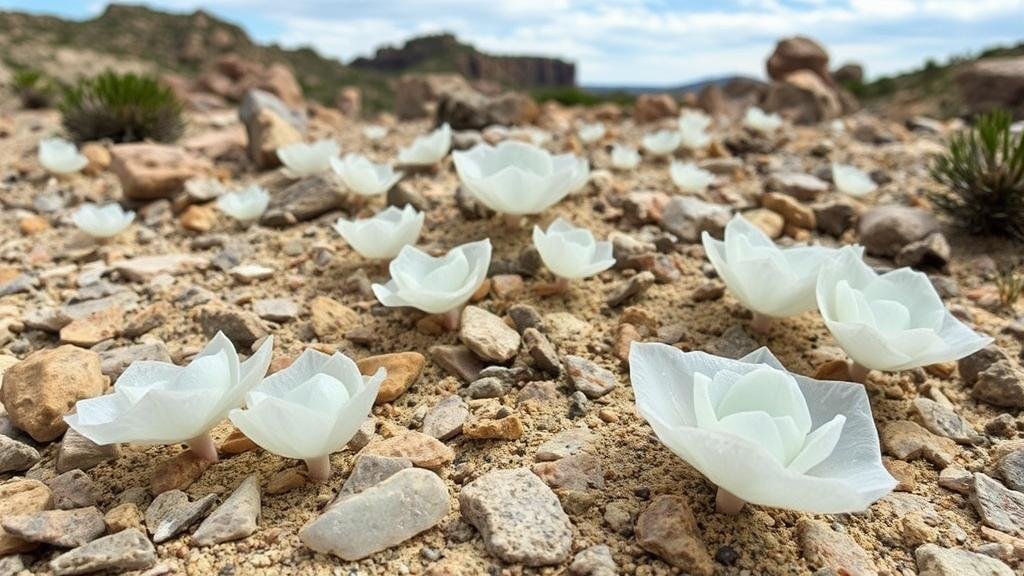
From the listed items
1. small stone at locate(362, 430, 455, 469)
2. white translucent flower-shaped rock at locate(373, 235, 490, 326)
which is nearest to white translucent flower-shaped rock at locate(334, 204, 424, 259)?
white translucent flower-shaped rock at locate(373, 235, 490, 326)

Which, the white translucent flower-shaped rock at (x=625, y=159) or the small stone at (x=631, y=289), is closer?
the small stone at (x=631, y=289)

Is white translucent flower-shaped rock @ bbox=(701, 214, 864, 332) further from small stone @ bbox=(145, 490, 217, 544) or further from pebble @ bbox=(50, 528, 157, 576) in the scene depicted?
pebble @ bbox=(50, 528, 157, 576)

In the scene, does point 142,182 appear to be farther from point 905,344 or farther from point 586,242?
point 905,344

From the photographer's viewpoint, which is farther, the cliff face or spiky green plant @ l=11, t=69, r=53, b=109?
the cliff face

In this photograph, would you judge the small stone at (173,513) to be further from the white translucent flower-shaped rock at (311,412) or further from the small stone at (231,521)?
the white translucent flower-shaped rock at (311,412)

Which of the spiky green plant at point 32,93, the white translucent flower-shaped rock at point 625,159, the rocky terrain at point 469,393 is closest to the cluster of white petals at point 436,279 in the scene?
the rocky terrain at point 469,393

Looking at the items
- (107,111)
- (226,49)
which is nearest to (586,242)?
(107,111)

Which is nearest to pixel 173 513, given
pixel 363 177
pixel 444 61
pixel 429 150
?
pixel 363 177
